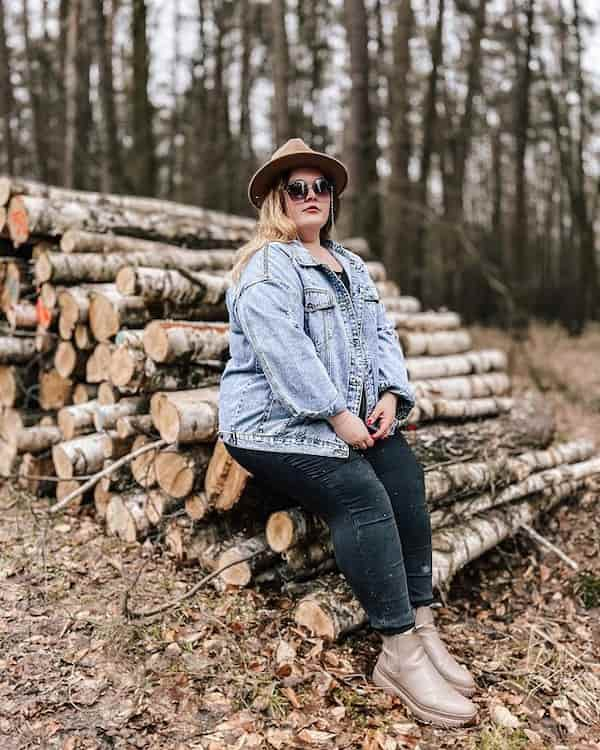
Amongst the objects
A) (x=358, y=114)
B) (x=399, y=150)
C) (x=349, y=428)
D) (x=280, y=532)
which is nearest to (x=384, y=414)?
(x=349, y=428)

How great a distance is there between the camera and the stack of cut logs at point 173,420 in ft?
11.5

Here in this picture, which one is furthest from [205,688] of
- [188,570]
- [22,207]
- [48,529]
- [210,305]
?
[22,207]

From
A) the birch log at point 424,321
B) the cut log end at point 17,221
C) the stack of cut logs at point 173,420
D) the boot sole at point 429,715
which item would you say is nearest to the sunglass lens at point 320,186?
the stack of cut logs at point 173,420

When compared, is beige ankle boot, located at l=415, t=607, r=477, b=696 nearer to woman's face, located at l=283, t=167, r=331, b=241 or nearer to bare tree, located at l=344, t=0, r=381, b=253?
woman's face, located at l=283, t=167, r=331, b=241

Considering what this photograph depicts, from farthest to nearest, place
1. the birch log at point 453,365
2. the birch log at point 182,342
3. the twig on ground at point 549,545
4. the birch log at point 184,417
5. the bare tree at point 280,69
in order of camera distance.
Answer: the bare tree at point 280,69, the birch log at point 453,365, the twig on ground at point 549,545, the birch log at point 182,342, the birch log at point 184,417

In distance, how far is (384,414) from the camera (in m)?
3.07

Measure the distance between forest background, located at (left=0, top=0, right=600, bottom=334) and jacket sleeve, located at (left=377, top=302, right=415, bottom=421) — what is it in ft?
12.3

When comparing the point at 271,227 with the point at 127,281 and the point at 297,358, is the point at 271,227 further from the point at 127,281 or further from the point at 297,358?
the point at 127,281

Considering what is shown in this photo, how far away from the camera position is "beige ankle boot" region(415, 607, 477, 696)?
9.17ft

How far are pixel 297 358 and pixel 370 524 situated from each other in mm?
695

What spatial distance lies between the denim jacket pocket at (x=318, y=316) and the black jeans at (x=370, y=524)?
18.7 inches

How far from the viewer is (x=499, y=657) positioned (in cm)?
319

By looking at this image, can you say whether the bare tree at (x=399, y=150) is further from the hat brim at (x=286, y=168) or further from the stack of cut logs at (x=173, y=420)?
the hat brim at (x=286, y=168)

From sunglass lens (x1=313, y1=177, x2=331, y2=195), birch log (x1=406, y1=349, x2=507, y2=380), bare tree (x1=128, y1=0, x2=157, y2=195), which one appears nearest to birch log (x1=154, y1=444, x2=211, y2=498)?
sunglass lens (x1=313, y1=177, x2=331, y2=195)
